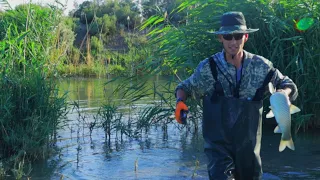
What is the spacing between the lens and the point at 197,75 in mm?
4105

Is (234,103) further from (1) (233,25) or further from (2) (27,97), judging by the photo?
(2) (27,97)

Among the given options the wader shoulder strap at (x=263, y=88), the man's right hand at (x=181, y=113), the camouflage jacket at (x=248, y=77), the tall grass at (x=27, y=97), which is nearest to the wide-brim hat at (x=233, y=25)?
the camouflage jacket at (x=248, y=77)

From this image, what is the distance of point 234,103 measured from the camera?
3.89 metres

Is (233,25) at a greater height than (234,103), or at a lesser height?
greater

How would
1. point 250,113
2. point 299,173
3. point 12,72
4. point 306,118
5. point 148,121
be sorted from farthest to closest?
point 148,121 → point 306,118 → point 12,72 → point 299,173 → point 250,113

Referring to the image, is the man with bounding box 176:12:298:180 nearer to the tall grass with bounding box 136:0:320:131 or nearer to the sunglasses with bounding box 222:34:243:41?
the sunglasses with bounding box 222:34:243:41

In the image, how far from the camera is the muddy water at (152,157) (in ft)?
20.7

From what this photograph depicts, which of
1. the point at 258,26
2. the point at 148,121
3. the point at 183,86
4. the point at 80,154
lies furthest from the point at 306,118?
the point at 183,86

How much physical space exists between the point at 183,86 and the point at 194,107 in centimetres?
386

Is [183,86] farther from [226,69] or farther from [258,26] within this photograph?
[258,26]

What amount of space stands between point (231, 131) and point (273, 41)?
14.7 ft

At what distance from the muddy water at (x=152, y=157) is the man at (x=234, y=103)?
82.9 inches

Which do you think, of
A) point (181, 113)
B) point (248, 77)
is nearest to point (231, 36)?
point (248, 77)

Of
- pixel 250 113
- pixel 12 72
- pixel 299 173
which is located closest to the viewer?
pixel 250 113
